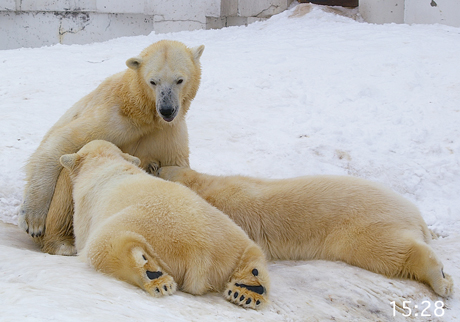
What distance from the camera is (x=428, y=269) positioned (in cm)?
268

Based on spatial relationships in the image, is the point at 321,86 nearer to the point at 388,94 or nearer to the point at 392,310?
the point at 388,94

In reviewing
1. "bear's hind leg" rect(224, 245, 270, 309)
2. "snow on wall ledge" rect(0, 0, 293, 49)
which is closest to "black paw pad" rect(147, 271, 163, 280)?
"bear's hind leg" rect(224, 245, 270, 309)

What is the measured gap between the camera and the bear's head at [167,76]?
11.4 ft

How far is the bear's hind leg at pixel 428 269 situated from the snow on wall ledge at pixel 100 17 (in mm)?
8223

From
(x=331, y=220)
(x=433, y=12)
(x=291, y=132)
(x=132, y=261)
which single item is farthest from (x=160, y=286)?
(x=433, y=12)

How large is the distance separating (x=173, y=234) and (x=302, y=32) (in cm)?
673

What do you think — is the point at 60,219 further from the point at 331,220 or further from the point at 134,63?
the point at 331,220

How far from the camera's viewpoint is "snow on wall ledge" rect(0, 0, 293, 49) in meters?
9.87

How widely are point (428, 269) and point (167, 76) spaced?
1.98 metres

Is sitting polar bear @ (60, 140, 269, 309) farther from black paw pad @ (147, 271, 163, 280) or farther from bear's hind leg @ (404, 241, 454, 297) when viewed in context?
bear's hind leg @ (404, 241, 454, 297)

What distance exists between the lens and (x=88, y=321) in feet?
5.45

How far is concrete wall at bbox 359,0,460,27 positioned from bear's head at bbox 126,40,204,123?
5.48 metres

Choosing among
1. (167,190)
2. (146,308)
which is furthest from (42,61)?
(146,308)

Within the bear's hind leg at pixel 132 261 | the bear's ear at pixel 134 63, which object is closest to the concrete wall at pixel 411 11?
the bear's ear at pixel 134 63
